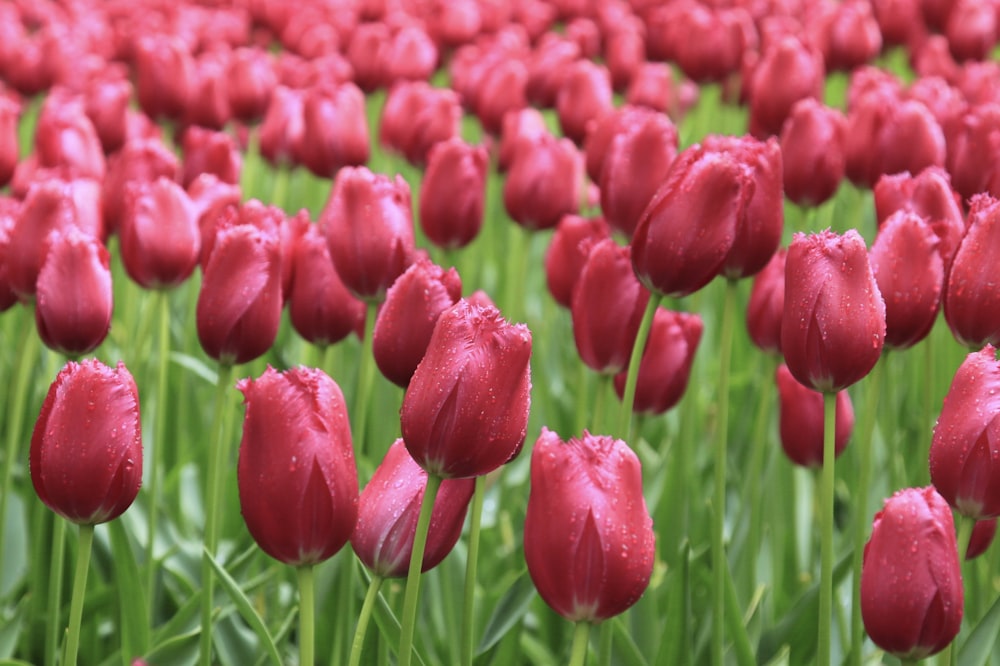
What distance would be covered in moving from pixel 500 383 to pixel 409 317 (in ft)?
0.86

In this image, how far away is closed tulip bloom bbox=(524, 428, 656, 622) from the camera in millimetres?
937

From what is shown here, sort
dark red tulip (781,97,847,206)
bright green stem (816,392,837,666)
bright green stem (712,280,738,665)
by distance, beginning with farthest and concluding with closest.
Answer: dark red tulip (781,97,847,206)
bright green stem (712,280,738,665)
bright green stem (816,392,837,666)

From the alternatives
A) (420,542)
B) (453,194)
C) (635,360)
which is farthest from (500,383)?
(453,194)

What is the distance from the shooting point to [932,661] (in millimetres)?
1523

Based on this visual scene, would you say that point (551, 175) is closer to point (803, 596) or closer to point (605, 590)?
point (803, 596)

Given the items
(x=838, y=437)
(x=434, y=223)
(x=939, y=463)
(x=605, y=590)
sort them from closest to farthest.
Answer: (x=605, y=590) → (x=939, y=463) → (x=838, y=437) → (x=434, y=223)

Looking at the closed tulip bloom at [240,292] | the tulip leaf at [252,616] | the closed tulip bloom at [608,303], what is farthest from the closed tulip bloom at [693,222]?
the tulip leaf at [252,616]

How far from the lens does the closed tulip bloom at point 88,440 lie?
1.04m

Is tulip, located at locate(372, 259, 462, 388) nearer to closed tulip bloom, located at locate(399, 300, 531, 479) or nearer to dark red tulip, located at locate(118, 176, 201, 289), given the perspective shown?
closed tulip bloom, located at locate(399, 300, 531, 479)

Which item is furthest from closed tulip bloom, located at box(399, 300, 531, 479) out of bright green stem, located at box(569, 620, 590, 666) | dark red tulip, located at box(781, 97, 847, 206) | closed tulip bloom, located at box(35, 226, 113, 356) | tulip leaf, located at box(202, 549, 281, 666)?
dark red tulip, located at box(781, 97, 847, 206)

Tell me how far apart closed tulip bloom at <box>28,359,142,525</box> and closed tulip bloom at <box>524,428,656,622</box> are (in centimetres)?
34

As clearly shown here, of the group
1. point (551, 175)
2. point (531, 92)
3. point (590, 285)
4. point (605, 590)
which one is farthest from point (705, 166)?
point (531, 92)

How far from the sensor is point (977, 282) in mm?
1256

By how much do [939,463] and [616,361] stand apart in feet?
1.38
